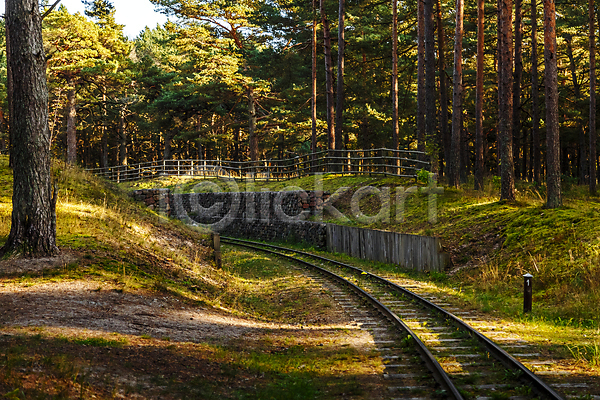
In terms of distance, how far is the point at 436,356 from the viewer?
7902mm

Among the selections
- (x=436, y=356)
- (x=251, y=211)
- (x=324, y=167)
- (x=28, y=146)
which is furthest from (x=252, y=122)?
(x=436, y=356)

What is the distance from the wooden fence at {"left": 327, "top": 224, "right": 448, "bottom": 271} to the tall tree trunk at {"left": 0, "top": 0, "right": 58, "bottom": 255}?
10266 millimetres

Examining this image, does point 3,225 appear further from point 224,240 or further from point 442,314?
point 224,240

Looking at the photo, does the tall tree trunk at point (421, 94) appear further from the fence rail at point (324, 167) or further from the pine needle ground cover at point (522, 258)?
the pine needle ground cover at point (522, 258)

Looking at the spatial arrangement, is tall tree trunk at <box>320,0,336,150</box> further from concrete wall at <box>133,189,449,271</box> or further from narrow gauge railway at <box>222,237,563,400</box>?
narrow gauge railway at <box>222,237,563,400</box>

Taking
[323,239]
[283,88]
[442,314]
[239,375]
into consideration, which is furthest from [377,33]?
[239,375]

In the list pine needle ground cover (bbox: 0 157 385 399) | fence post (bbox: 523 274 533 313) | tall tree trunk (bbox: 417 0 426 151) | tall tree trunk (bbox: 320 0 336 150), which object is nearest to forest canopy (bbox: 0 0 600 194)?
tall tree trunk (bbox: 320 0 336 150)

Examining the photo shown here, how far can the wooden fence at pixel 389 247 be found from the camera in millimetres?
15266

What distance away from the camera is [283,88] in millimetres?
42562

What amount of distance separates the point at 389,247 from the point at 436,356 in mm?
9694

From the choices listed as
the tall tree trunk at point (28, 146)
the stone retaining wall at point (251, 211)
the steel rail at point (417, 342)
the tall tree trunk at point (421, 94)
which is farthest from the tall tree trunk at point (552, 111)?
the tall tree trunk at point (28, 146)

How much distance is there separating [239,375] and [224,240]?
21.2 metres

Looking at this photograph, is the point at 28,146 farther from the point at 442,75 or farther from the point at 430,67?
the point at 442,75

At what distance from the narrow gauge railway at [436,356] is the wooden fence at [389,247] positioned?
8.65 feet
